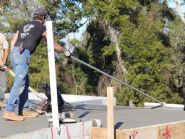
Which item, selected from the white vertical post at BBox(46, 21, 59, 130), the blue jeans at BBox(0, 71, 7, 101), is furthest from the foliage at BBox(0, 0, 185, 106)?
the white vertical post at BBox(46, 21, 59, 130)

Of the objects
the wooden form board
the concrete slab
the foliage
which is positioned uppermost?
the foliage

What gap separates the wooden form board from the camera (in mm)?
6027

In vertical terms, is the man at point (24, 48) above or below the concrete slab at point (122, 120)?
above

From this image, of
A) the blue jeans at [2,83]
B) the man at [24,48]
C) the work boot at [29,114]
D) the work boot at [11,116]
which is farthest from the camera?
the blue jeans at [2,83]

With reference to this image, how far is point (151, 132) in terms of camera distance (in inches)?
257

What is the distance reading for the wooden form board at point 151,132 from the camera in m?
6.03

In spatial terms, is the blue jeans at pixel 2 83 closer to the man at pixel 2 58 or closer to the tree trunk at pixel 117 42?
the man at pixel 2 58

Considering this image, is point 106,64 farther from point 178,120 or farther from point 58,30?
point 178,120

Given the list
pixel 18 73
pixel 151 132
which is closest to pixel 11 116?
pixel 18 73

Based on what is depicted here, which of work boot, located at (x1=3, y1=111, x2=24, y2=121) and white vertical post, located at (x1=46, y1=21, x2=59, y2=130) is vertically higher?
white vertical post, located at (x1=46, y1=21, x2=59, y2=130)

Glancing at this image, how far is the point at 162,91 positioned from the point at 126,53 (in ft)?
7.83

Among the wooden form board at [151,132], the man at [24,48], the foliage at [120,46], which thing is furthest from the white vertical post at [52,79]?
the foliage at [120,46]

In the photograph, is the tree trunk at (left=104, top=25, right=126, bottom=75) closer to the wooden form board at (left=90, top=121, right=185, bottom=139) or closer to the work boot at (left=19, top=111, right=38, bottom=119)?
the wooden form board at (left=90, top=121, right=185, bottom=139)

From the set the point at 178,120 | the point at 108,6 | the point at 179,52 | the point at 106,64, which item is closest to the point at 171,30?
the point at 179,52
